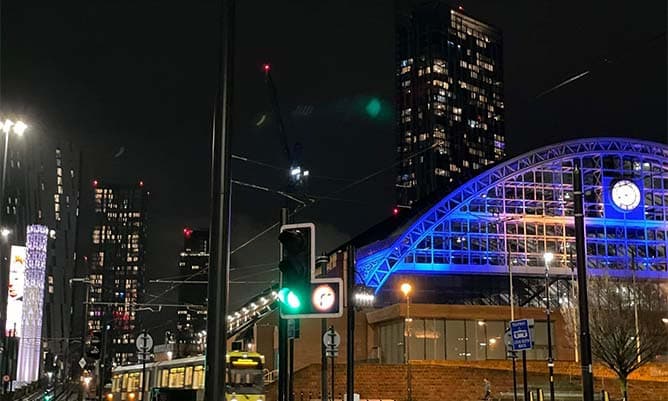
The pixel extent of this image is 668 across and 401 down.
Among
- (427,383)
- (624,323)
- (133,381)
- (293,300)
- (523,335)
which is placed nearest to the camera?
(293,300)

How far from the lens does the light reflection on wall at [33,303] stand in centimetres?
12475

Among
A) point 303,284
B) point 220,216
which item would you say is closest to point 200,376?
point 303,284

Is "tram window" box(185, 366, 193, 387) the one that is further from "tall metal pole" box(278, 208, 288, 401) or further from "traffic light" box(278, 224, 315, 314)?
"traffic light" box(278, 224, 315, 314)

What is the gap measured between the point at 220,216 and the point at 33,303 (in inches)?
5122

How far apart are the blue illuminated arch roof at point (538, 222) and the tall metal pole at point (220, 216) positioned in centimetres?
7193

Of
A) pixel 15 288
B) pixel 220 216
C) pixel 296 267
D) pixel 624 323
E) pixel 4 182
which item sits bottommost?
pixel 296 267

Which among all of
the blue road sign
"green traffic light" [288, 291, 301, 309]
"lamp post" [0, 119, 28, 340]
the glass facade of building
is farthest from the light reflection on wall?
"green traffic light" [288, 291, 301, 309]

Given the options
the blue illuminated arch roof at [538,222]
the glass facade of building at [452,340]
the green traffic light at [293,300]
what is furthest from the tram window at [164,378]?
the blue illuminated arch roof at [538,222]

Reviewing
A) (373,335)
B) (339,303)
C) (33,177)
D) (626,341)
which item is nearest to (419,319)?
(373,335)

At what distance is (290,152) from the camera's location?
136 ft

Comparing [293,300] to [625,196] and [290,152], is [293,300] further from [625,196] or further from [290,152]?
[625,196]

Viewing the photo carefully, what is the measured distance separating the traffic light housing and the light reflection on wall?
121 metres

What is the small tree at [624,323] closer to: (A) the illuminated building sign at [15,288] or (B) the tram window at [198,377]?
(B) the tram window at [198,377]

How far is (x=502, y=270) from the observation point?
83.1m
